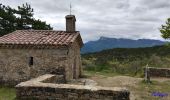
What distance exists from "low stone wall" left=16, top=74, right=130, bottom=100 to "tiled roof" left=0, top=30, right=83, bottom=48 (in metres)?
5.27

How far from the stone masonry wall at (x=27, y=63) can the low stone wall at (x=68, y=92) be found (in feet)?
16.5

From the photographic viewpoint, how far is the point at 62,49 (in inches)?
663

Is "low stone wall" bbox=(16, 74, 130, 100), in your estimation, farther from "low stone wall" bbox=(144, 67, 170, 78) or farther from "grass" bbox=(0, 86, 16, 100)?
"low stone wall" bbox=(144, 67, 170, 78)

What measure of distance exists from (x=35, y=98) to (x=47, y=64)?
558cm

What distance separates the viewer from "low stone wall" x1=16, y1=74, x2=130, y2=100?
10.8m

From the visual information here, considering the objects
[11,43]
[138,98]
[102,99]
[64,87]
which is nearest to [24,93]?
[64,87]

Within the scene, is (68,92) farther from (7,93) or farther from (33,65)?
(33,65)

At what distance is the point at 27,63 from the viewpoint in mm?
17422

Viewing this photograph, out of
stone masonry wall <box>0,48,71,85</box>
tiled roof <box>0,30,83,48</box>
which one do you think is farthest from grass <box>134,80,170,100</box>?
tiled roof <box>0,30,83,48</box>

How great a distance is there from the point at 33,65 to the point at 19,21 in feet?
59.5

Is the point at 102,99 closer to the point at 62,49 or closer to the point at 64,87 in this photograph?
the point at 64,87

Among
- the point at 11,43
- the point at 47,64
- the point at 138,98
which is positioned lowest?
the point at 138,98

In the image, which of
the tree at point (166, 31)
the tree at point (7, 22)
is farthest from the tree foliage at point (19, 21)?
the tree at point (166, 31)

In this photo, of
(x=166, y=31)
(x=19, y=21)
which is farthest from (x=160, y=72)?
(x=19, y=21)
